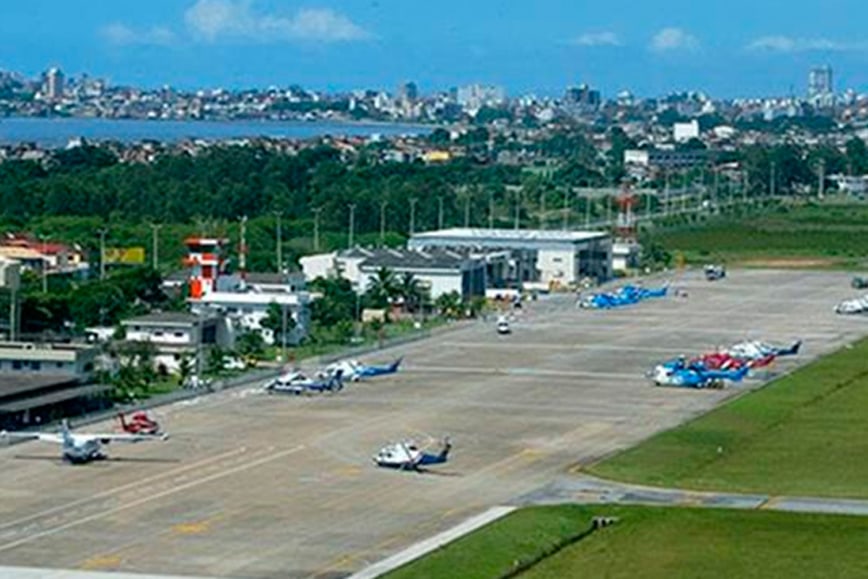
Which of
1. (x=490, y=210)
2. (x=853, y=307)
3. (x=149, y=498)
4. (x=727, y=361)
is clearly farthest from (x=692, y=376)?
(x=490, y=210)

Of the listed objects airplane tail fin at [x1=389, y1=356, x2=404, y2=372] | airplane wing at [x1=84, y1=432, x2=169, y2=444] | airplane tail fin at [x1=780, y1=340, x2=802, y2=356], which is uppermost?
airplane tail fin at [x1=780, y1=340, x2=802, y2=356]

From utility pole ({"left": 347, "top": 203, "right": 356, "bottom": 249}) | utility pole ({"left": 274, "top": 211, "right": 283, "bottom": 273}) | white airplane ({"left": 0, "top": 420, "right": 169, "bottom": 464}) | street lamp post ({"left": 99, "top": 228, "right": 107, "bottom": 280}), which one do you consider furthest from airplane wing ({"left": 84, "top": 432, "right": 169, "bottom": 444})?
utility pole ({"left": 347, "top": 203, "right": 356, "bottom": 249})

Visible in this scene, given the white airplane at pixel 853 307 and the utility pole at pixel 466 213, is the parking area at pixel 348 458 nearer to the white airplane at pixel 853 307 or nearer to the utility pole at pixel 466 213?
the white airplane at pixel 853 307

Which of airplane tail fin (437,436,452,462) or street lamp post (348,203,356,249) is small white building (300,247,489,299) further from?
airplane tail fin (437,436,452,462)

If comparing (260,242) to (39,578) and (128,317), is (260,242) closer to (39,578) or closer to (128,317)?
(128,317)

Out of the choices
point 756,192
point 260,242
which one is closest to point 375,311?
point 260,242

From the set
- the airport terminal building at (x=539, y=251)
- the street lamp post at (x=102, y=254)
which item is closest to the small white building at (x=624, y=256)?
the airport terminal building at (x=539, y=251)
